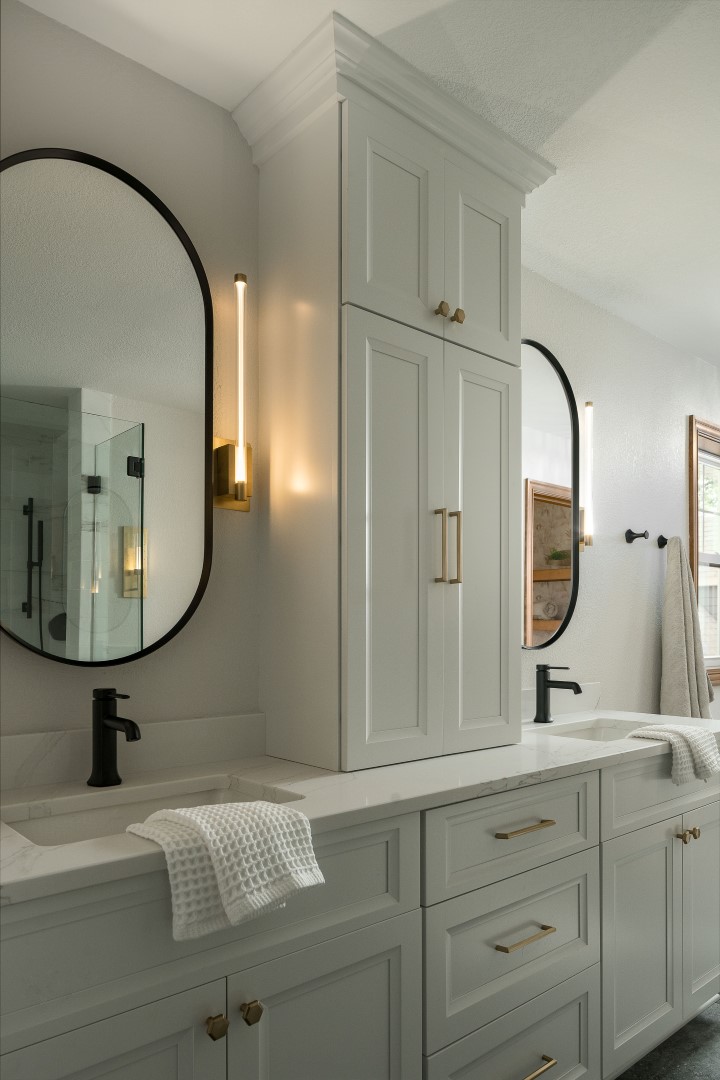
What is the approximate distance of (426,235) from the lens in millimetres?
2004

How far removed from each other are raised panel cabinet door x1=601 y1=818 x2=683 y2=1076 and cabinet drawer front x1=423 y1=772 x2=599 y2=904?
0.16m

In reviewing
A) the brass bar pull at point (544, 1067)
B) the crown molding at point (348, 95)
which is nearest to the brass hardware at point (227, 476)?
the crown molding at point (348, 95)

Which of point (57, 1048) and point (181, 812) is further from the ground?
point (181, 812)

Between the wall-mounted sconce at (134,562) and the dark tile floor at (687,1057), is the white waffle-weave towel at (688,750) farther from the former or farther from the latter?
the wall-mounted sconce at (134,562)

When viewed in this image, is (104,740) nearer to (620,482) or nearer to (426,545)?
(426,545)

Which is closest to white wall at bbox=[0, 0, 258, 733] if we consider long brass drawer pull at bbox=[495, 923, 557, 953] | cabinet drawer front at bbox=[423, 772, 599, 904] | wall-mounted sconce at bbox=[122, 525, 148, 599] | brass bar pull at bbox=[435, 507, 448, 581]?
wall-mounted sconce at bbox=[122, 525, 148, 599]

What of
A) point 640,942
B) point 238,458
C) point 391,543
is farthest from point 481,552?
point 640,942

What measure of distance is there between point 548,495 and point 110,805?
1874mm

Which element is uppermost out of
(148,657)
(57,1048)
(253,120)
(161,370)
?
(253,120)

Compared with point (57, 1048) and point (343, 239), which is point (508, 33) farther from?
point (57, 1048)

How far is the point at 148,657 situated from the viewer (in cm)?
183

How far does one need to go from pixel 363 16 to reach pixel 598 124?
2.41 feet

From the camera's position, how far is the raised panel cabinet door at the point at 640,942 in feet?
6.66

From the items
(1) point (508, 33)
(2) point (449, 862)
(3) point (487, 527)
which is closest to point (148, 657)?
(2) point (449, 862)
